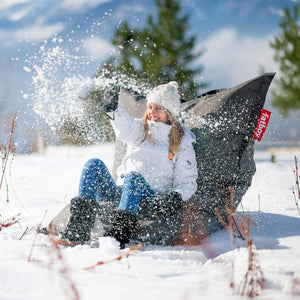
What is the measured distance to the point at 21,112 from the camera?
2973 millimetres

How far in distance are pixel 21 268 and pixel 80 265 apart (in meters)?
0.26

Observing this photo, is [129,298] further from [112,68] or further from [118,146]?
[112,68]

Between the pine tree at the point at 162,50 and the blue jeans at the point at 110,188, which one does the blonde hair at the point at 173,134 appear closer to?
the blue jeans at the point at 110,188

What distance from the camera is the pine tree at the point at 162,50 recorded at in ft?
32.9

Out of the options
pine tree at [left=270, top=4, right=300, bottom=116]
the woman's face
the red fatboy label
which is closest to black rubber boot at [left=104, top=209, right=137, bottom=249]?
the woman's face

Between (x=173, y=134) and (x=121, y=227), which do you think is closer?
(x=121, y=227)

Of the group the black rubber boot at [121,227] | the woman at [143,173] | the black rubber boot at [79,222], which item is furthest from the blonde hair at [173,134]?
the black rubber boot at [79,222]

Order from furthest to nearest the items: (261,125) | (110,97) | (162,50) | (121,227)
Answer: (162,50) < (261,125) < (110,97) < (121,227)

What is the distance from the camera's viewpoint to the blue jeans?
2.38 meters

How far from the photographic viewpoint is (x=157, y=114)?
9.78 feet

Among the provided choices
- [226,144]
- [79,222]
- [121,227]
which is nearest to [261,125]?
[226,144]

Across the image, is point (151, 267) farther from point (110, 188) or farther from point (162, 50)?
point (162, 50)

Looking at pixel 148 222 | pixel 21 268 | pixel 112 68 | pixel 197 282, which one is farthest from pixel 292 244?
pixel 112 68

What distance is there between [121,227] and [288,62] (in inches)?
475
